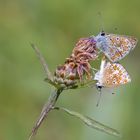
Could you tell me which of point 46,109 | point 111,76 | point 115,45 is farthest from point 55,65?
point 46,109

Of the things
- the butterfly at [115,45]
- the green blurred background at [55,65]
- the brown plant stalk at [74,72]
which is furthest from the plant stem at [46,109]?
the green blurred background at [55,65]

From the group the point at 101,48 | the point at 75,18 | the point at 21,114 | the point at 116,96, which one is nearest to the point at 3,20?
the point at 75,18

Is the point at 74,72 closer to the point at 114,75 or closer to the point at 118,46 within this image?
the point at 114,75

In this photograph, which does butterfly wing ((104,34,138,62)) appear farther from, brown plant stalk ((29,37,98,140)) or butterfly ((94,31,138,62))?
brown plant stalk ((29,37,98,140))

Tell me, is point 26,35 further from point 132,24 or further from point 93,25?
point 132,24

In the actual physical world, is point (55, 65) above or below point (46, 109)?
above

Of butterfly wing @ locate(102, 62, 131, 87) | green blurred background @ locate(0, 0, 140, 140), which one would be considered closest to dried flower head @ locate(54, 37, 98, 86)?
butterfly wing @ locate(102, 62, 131, 87)
